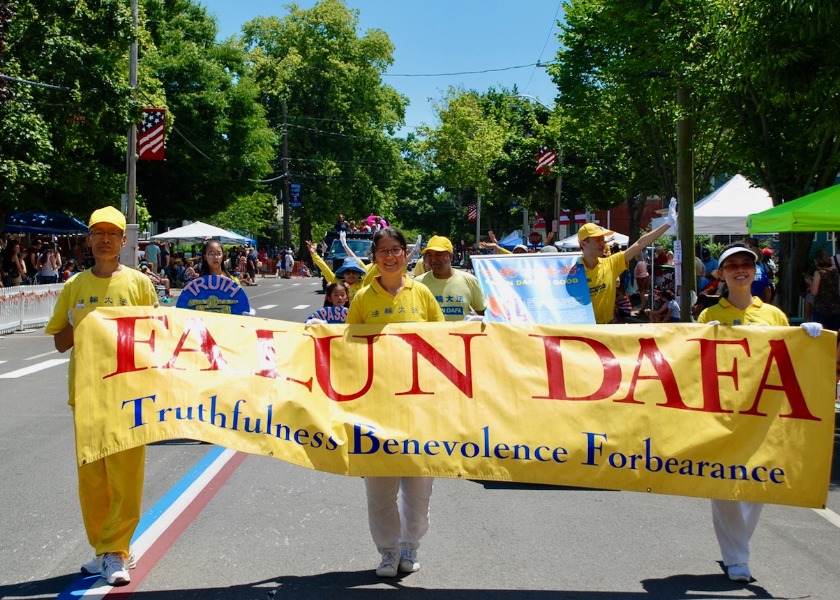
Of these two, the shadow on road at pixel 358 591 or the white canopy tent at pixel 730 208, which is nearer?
the shadow on road at pixel 358 591

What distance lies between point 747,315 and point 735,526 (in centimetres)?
118

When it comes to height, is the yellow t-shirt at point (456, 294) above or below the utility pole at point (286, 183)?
below

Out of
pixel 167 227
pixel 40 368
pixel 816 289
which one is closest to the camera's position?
pixel 816 289

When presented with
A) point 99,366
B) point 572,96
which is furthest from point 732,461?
point 572,96

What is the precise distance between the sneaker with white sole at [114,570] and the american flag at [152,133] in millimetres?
25746

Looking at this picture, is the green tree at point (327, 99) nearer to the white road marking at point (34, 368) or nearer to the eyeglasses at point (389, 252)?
the white road marking at point (34, 368)

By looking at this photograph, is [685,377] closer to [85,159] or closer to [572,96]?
[572,96]

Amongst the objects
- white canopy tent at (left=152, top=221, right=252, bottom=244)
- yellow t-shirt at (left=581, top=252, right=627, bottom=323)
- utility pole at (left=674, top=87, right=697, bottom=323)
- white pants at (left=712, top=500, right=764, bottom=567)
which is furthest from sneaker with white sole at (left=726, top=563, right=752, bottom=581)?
white canopy tent at (left=152, top=221, right=252, bottom=244)

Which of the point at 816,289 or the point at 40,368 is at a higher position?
the point at 816,289

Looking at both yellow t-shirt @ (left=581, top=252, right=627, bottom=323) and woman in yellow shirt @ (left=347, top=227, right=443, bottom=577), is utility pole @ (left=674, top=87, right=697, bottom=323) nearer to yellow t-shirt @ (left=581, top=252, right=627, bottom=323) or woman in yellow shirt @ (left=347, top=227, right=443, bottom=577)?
yellow t-shirt @ (left=581, top=252, right=627, bottom=323)

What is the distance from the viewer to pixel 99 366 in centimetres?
523

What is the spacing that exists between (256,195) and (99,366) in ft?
205

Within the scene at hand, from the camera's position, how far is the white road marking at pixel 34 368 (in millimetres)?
14477

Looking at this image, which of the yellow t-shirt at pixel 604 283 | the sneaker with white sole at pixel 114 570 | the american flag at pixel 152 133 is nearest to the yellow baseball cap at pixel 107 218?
the sneaker with white sole at pixel 114 570
